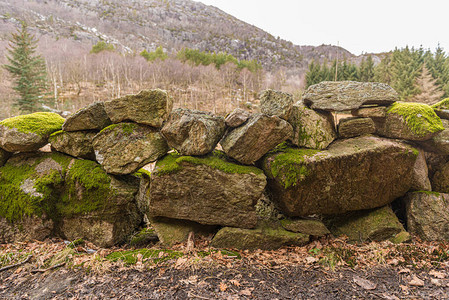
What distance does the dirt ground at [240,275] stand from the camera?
280 centimetres

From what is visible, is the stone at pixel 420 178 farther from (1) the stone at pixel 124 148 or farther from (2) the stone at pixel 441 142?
(1) the stone at pixel 124 148

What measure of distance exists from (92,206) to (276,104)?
4141mm

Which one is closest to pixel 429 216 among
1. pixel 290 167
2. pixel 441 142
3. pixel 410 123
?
pixel 441 142

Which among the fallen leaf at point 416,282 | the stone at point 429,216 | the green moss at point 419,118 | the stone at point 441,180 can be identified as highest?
the green moss at point 419,118

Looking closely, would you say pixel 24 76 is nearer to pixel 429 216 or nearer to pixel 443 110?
pixel 443 110

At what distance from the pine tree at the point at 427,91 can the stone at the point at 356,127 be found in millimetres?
29639

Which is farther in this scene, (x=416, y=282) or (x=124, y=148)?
(x=124, y=148)

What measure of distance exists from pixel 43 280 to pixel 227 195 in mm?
3004

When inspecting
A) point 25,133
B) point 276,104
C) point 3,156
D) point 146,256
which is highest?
point 276,104

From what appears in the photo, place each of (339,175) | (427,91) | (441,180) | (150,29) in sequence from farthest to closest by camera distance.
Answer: (150,29) → (427,91) → (441,180) → (339,175)

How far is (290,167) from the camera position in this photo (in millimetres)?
3973

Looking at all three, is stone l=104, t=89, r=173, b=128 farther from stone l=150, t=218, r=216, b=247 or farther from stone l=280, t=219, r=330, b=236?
stone l=280, t=219, r=330, b=236

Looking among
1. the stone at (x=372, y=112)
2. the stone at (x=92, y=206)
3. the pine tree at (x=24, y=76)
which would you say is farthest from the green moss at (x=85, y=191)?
the pine tree at (x=24, y=76)

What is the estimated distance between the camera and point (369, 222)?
4.36 meters
